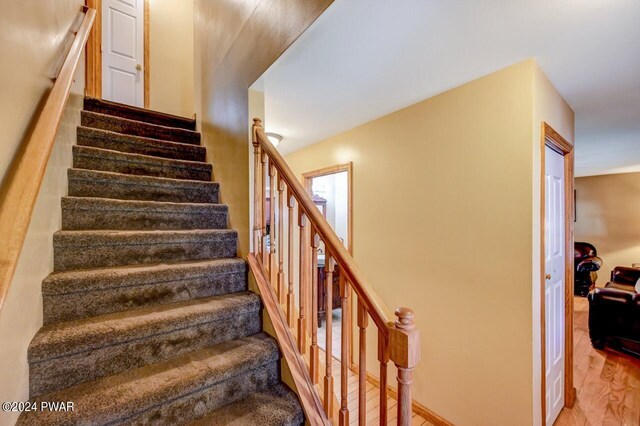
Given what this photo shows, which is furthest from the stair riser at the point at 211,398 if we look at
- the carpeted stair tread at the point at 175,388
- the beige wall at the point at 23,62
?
the beige wall at the point at 23,62

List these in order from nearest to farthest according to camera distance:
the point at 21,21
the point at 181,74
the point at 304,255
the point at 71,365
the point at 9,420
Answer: the point at 9,420 → the point at 21,21 → the point at 71,365 → the point at 304,255 → the point at 181,74

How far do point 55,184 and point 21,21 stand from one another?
2.43 ft

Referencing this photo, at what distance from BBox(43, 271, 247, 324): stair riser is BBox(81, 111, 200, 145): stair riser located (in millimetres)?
1565

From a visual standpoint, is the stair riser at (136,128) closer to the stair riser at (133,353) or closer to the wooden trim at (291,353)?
the wooden trim at (291,353)

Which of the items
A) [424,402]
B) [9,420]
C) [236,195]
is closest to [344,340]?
[9,420]

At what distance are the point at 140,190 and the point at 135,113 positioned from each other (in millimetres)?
1219

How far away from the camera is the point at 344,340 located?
1095 mm

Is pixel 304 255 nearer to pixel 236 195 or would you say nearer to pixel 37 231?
pixel 236 195

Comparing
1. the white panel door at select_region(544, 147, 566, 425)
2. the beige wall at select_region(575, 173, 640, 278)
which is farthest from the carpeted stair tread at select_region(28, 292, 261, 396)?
the beige wall at select_region(575, 173, 640, 278)

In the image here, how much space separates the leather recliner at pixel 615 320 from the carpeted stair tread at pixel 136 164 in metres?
4.29

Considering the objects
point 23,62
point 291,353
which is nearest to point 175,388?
point 291,353

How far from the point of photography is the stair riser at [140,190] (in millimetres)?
1642

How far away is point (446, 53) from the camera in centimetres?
152

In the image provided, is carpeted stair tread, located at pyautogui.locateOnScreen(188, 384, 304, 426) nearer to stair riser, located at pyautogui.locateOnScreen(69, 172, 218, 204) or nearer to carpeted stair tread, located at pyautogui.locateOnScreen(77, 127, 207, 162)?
stair riser, located at pyautogui.locateOnScreen(69, 172, 218, 204)
